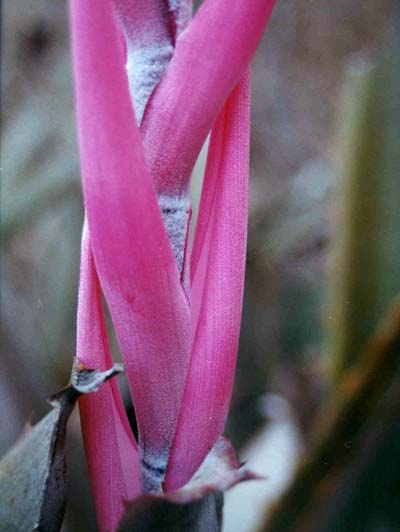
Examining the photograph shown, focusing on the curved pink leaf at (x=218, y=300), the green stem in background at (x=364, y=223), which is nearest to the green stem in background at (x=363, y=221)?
the green stem in background at (x=364, y=223)

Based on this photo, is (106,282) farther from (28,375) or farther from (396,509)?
(28,375)

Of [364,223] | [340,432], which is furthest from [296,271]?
[340,432]

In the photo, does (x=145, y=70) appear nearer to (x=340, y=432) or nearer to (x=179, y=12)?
(x=179, y=12)

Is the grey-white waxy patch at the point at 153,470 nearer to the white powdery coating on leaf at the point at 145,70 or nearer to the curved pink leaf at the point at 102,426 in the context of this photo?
the curved pink leaf at the point at 102,426

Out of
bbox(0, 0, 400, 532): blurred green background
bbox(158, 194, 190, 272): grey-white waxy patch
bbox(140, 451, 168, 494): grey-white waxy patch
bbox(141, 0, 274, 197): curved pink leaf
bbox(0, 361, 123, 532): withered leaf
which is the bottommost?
bbox(0, 0, 400, 532): blurred green background

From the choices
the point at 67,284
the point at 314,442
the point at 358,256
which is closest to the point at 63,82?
the point at 67,284

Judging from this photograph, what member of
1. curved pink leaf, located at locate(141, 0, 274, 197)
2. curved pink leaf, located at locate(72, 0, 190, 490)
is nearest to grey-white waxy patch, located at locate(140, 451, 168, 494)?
curved pink leaf, located at locate(72, 0, 190, 490)

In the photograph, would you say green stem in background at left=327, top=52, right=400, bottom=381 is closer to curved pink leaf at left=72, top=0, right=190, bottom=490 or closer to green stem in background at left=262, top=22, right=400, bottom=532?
green stem in background at left=262, top=22, right=400, bottom=532
